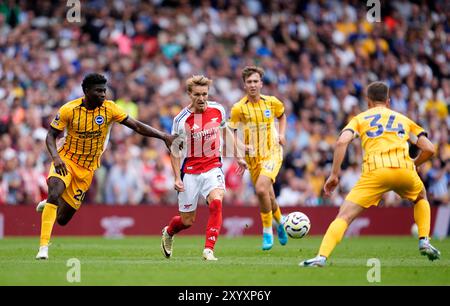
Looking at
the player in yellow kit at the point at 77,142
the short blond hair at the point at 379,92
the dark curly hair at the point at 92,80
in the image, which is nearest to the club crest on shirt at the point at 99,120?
the player in yellow kit at the point at 77,142

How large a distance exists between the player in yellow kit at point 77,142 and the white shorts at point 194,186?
25.1 inches

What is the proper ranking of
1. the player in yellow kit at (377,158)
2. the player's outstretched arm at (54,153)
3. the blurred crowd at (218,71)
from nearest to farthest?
the player in yellow kit at (377,158), the player's outstretched arm at (54,153), the blurred crowd at (218,71)

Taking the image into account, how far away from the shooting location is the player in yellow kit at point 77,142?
13258 mm

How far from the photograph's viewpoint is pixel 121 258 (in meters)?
13.7

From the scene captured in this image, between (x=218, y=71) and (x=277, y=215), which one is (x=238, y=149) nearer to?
(x=277, y=215)

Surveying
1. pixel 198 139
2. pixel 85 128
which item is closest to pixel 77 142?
pixel 85 128

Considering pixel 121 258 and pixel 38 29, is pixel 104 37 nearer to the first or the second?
pixel 38 29

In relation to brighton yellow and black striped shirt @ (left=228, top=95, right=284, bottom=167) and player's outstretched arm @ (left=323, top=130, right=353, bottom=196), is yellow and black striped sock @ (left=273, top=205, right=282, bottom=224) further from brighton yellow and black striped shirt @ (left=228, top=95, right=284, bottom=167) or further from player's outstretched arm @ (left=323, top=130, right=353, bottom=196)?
player's outstretched arm @ (left=323, top=130, right=353, bottom=196)

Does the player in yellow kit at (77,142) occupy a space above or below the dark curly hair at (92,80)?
below

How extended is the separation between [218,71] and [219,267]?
14582mm

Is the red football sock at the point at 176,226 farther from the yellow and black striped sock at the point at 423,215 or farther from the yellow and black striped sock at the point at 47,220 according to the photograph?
the yellow and black striped sock at the point at 423,215

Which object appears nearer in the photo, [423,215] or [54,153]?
[423,215]

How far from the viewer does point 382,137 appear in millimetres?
11633

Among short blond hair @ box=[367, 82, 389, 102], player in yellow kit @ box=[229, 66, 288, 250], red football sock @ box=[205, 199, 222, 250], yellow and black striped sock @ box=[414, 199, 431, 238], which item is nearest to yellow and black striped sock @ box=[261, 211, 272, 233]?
player in yellow kit @ box=[229, 66, 288, 250]
